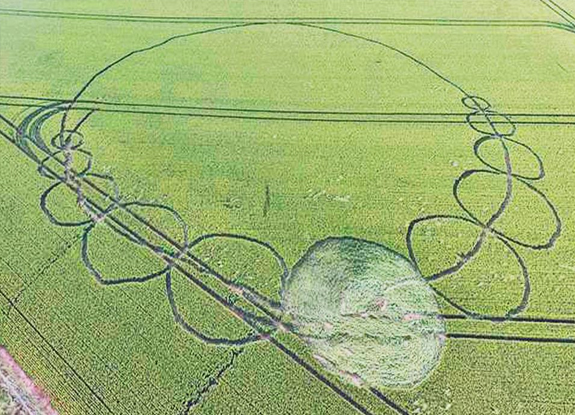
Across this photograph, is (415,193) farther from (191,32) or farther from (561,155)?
(191,32)

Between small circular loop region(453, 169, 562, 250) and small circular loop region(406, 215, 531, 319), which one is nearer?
small circular loop region(406, 215, 531, 319)

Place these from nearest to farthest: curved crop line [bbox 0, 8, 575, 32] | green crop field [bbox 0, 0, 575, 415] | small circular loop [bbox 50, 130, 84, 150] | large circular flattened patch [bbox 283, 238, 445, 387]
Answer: green crop field [bbox 0, 0, 575, 415] → large circular flattened patch [bbox 283, 238, 445, 387] → small circular loop [bbox 50, 130, 84, 150] → curved crop line [bbox 0, 8, 575, 32]

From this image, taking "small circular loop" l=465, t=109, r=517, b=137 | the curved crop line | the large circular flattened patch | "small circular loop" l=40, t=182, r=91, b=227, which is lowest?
the large circular flattened patch

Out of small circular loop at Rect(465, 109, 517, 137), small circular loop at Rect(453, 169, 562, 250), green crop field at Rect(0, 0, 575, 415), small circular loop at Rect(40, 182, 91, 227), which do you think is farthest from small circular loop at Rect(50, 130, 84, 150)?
small circular loop at Rect(465, 109, 517, 137)

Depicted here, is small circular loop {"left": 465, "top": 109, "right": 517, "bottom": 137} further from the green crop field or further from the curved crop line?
the curved crop line

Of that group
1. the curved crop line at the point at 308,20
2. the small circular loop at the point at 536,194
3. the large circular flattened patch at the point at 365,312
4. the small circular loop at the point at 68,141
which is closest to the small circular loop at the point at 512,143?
the small circular loop at the point at 536,194

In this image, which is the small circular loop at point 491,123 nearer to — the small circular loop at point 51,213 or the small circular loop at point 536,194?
the small circular loop at point 536,194

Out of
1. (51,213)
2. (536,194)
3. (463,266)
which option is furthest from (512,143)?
(51,213)
